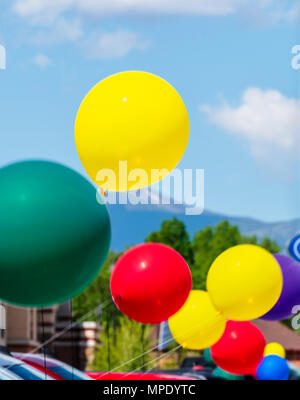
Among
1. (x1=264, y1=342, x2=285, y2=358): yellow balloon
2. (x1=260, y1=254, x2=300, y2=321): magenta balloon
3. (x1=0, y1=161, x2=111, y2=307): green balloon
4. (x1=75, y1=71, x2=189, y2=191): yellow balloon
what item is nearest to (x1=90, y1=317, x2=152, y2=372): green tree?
(x1=264, y1=342, x2=285, y2=358): yellow balloon

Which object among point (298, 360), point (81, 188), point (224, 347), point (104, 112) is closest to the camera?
point (81, 188)

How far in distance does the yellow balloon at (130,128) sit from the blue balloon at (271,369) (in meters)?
4.49

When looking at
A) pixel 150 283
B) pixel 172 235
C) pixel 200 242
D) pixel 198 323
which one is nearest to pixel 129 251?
pixel 150 283

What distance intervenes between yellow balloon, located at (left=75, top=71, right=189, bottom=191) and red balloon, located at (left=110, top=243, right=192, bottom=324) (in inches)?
33.3

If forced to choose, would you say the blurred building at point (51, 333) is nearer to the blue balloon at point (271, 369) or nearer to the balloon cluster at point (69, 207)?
the blue balloon at point (271, 369)

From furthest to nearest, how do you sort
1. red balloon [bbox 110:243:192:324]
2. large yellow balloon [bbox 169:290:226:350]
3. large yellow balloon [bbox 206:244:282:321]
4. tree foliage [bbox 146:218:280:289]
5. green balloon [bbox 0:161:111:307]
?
tree foliage [bbox 146:218:280:289] < large yellow balloon [bbox 169:290:226:350] < large yellow balloon [bbox 206:244:282:321] < red balloon [bbox 110:243:192:324] < green balloon [bbox 0:161:111:307]

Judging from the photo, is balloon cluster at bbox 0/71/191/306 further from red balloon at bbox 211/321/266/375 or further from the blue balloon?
the blue balloon

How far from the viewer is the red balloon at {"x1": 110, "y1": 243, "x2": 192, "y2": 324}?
23.4 ft

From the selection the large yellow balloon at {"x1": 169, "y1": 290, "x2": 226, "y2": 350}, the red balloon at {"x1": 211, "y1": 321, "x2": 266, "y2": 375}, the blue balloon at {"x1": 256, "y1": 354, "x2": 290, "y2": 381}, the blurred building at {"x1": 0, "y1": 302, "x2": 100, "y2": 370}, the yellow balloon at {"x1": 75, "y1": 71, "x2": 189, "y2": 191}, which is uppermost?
the yellow balloon at {"x1": 75, "y1": 71, "x2": 189, "y2": 191}

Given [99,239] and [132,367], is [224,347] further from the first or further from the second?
[132,367]

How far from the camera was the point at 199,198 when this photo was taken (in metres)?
7.87

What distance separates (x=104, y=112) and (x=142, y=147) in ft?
1.50
